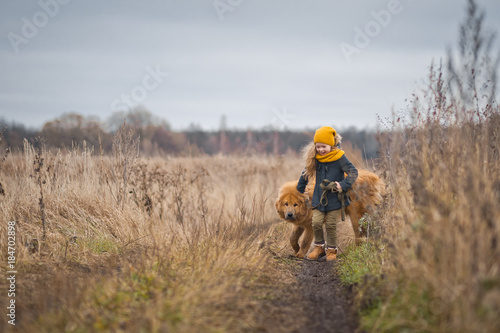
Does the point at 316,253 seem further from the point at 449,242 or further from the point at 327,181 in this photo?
the point at 449,242

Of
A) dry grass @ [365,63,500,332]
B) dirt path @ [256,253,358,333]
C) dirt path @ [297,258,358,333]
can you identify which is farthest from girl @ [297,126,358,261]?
dry grass @ [365,63,500,332]

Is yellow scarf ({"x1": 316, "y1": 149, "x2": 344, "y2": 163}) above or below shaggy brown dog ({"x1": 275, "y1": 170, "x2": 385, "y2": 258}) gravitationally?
above

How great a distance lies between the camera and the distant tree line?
8008 mm

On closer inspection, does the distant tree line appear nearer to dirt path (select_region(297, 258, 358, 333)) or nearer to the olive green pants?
the olive green pants

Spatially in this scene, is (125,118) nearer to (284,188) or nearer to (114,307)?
(284,188)

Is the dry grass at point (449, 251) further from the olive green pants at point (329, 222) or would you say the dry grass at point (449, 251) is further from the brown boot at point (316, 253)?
the brown boot at point (316, 253)

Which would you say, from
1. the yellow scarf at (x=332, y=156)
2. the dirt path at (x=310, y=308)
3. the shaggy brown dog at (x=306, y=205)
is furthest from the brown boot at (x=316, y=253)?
the yellow scarf at (x=332, y=156)

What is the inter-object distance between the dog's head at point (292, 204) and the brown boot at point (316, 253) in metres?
0.52

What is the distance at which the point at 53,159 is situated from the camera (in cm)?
766

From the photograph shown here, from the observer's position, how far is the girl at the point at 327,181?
593 centimetres

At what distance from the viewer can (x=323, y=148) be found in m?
5.98

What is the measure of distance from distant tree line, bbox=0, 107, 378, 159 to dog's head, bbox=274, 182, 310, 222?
3.02ft

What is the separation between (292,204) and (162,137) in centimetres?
2354

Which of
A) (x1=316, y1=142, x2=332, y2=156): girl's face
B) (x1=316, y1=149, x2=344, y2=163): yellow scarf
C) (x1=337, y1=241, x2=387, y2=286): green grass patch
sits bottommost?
(x1=337, y1=241, x2=387, y2=286): green grass patch
